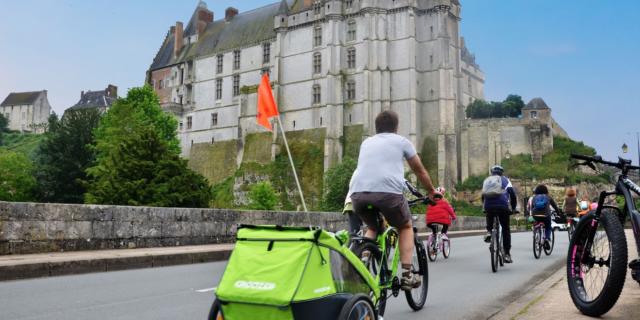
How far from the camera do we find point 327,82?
69.8 metres

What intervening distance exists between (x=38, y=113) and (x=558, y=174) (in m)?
111

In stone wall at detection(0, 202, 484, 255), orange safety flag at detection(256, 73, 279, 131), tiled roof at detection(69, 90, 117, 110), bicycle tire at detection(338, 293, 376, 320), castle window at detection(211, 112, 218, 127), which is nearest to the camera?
bicycle tire at detection(338, 293, 376, 320)

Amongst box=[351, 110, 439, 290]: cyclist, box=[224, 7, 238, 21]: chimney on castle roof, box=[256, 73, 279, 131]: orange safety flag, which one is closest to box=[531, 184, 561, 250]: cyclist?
box=[351, 110, 439, 290]: cyclist

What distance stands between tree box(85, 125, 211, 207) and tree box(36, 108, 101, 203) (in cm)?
Answer: 1373

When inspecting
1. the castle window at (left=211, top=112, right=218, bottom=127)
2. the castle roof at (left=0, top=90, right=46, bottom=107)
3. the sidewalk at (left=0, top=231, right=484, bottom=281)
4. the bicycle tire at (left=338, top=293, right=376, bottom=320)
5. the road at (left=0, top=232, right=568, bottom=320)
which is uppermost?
the castle roof at (left=0, top=90, right=46, bottom=107)

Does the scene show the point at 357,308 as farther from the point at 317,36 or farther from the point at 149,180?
the point at 317,36

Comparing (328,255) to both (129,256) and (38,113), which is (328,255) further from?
(38,113)

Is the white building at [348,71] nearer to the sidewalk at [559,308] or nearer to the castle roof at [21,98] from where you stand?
the sidewalk at [559,308]

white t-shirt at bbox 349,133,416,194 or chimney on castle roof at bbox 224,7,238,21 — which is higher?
chimney on castle roof at bbox 224,7,238,21

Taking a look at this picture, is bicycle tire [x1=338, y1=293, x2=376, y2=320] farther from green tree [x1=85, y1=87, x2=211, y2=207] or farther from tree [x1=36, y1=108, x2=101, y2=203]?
tree [x1=36, y1=108, x2=101, y2=203]

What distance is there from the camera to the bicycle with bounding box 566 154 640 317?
4.14 m

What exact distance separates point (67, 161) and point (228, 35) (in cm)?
4286

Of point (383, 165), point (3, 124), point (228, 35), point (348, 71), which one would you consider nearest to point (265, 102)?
point (348, 71)

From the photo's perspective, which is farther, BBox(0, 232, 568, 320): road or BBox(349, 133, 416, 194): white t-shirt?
BBox(0, 232, 568, 320): road
